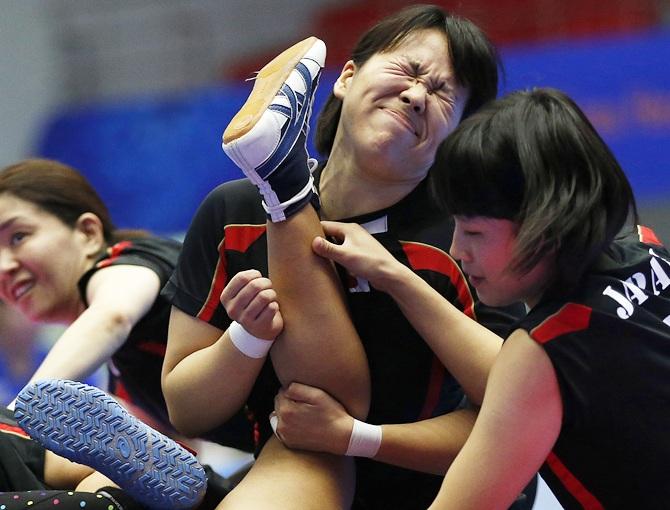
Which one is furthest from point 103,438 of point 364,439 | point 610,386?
point 610,386

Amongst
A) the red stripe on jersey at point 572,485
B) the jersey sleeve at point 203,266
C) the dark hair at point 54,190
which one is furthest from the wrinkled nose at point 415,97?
the dark hair at point 54,190

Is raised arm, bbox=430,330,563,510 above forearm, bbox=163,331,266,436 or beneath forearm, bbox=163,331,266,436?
above

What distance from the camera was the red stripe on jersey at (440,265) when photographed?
1508 millimetres

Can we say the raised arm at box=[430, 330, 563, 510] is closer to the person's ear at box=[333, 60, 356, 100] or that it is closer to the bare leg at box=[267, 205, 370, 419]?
the bare leg at box=[267, 205, 370, 419]

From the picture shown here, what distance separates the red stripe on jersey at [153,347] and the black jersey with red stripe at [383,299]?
34 cm

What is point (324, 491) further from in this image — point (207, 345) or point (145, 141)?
point (145, 141)

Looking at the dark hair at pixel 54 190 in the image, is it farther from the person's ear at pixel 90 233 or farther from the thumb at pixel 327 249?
the thumb at pixel 327 249

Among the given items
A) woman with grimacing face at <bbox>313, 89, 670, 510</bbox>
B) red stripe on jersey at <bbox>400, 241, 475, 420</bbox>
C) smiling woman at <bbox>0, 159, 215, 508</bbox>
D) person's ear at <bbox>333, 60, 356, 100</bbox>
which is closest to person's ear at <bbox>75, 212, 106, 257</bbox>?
smiling woman at <bbox>0, 159, 215, 508</bbox>

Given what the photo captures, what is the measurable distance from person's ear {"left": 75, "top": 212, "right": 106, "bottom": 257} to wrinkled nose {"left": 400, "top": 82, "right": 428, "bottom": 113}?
744 mm

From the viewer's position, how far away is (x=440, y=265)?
152 cm

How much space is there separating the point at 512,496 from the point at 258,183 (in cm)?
46

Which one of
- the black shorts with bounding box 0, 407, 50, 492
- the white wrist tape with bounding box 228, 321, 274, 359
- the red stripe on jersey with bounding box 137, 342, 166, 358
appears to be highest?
the white wrist tape with bounding box 228, 321, 274, 359

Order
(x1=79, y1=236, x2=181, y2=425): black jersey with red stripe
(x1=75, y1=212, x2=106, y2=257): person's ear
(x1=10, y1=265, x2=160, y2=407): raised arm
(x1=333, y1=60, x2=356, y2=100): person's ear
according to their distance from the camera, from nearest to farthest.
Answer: (x1=333, y1=60, x2=356, y2=100): person's ear → (x1=10, y1=265, x2=160, y2=407): raised arm → (x1=79, y1=236, x2=181, y2=425): black jersey with red stripe → (x1=75, y1=212, x2=106, y2=257): person's ear

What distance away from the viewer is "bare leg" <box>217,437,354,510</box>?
1413mm
